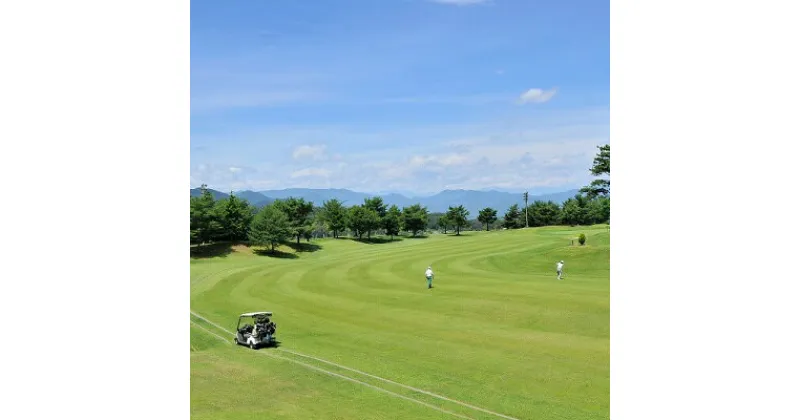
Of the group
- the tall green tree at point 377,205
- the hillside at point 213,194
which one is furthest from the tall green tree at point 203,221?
the tall green tree at point 377,205

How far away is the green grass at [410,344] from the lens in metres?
16.1

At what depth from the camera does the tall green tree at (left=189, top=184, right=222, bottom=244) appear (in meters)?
56.8

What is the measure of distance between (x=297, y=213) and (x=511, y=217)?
5309 centimetres

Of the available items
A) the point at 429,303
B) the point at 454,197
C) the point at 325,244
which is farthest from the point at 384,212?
the point at 429,303

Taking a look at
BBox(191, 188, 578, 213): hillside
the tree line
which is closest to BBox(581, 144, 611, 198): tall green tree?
the tree line

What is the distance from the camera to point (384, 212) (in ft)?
289

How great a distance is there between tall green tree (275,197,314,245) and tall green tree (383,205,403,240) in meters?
14.2

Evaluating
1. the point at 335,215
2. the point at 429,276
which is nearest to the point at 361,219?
the point at 335,215

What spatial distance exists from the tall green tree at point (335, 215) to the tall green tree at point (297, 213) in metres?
5.99

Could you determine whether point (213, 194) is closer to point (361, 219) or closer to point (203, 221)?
point (203, 221)

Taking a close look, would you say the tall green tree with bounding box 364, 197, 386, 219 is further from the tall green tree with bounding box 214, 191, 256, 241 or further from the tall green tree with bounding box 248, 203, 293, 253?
the tall green tree with bounding box 214, 191, 256, 241
